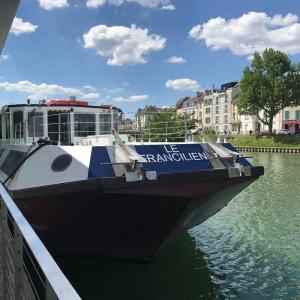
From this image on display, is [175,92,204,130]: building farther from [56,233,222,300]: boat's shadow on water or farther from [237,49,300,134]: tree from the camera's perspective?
[56,233,222,300]: boat's shadow on water

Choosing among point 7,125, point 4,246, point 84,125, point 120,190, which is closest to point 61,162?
point 120,190

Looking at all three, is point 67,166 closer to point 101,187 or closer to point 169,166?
point 101,187

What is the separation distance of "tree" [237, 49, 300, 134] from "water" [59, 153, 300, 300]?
6070 cm

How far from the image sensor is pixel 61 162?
8.06 metres

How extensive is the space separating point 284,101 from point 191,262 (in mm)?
66432

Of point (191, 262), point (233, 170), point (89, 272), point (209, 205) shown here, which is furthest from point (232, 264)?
point (89, 272)

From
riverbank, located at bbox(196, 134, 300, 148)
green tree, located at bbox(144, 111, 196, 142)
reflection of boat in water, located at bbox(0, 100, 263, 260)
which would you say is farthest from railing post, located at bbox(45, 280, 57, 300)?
riverbank, located at bbox(196, 134, 300, 148)

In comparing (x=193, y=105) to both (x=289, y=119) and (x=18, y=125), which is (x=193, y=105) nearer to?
(x=289, y=119)

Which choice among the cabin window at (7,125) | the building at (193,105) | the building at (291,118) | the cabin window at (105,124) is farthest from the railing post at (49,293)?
the building at (193,105)

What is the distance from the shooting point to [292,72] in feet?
236

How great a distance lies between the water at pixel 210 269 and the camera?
784cm

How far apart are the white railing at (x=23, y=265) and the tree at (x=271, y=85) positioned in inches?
2749

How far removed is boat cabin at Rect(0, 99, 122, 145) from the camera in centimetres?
1063

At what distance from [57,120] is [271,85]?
64862 mm
